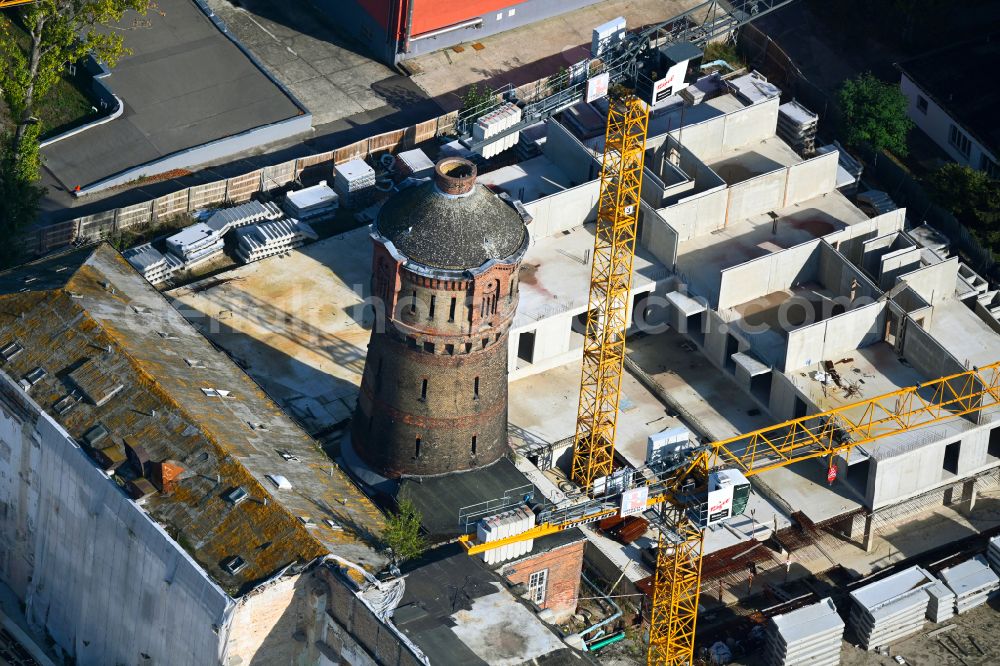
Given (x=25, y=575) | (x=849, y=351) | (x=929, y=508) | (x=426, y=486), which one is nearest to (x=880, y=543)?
(x=929, y=508)

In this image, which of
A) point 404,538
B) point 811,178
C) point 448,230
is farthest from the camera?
point 811,178

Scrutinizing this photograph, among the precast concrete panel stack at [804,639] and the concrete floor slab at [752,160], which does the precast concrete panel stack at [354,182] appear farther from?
the precast concrete panel stack at [804,639]

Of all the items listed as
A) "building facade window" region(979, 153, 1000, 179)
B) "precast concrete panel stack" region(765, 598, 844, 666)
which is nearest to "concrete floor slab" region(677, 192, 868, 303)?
"building facade window" region(979, 153, 1000, 179)

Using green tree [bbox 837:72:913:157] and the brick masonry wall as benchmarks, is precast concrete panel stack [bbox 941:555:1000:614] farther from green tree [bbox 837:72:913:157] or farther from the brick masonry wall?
green tree [bbox 837:72:913:157]

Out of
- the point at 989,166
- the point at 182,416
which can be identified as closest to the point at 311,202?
the point at 182,416

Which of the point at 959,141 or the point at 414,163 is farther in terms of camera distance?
the point at 959,141

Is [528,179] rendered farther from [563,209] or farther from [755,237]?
[755,237]

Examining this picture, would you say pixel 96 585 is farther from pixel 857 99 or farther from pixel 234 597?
pixel 857 99
